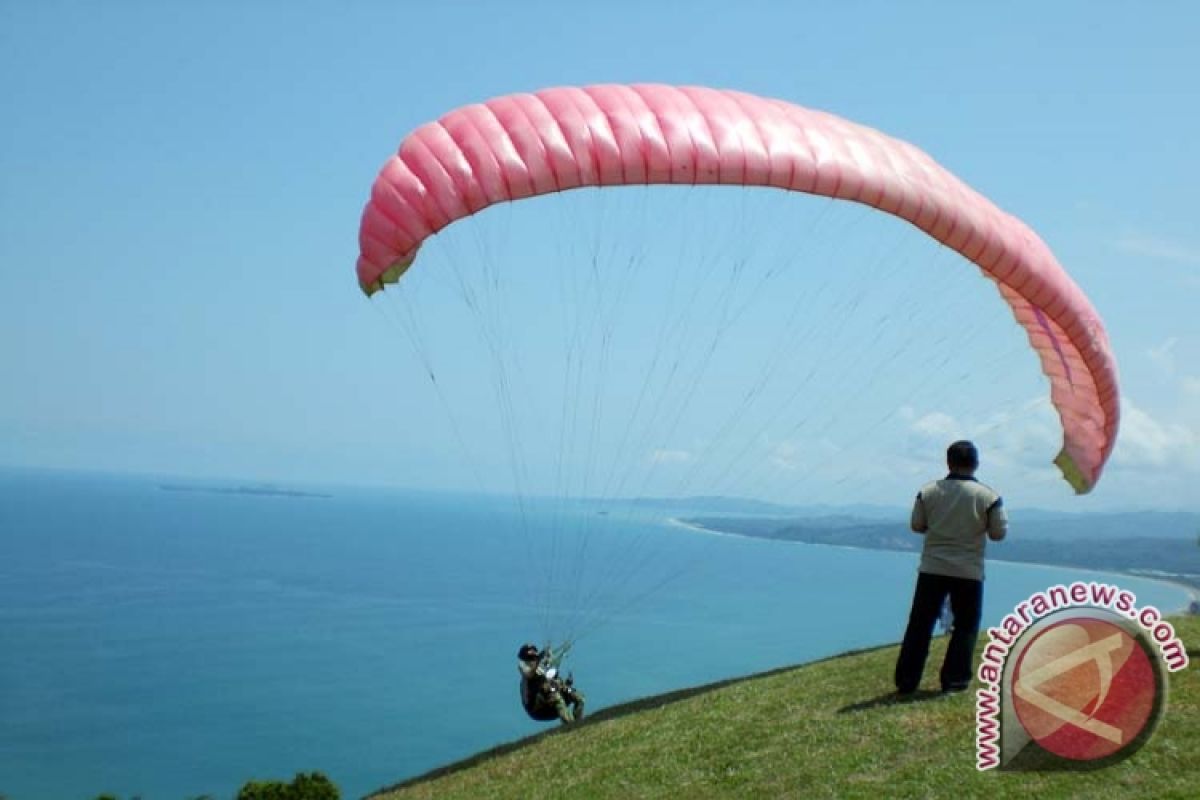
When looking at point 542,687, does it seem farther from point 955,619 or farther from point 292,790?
point 292,790

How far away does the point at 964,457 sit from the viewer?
859cm

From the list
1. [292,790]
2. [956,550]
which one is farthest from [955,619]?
[292,790]

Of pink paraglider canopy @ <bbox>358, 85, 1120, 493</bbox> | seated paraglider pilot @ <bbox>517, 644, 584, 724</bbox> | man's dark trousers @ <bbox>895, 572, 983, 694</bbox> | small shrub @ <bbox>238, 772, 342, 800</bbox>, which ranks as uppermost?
pink paraglider canopy @ <bbox>358, 85, 1120, 493</bbox>

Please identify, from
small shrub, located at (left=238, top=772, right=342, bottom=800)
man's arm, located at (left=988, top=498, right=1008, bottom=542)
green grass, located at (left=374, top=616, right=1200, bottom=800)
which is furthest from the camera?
small shrub, located at (left=238, top=772, right=342, bottom=800)

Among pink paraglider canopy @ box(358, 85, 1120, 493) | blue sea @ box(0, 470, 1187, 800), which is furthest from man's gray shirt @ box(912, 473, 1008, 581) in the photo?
blue sea @ box(0, 470, 1187, 800)

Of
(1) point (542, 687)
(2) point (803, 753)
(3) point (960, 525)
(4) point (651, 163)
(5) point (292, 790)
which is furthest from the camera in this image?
(5) point (292, 790)

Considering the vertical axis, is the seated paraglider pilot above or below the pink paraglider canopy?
below

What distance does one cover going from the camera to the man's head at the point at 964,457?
8578 mm

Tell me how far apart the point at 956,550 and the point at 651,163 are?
4.20 m

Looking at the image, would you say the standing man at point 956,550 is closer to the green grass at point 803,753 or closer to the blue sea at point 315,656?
the green grass at point 803,753

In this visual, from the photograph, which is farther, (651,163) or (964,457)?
(651,163)

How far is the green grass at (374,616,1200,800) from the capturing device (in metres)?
6.71

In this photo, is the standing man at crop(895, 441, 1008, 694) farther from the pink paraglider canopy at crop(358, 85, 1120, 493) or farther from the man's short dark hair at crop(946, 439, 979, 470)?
the pink paraglider canopy at crop(358, 85, 1120, 493)

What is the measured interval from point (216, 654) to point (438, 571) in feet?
235
